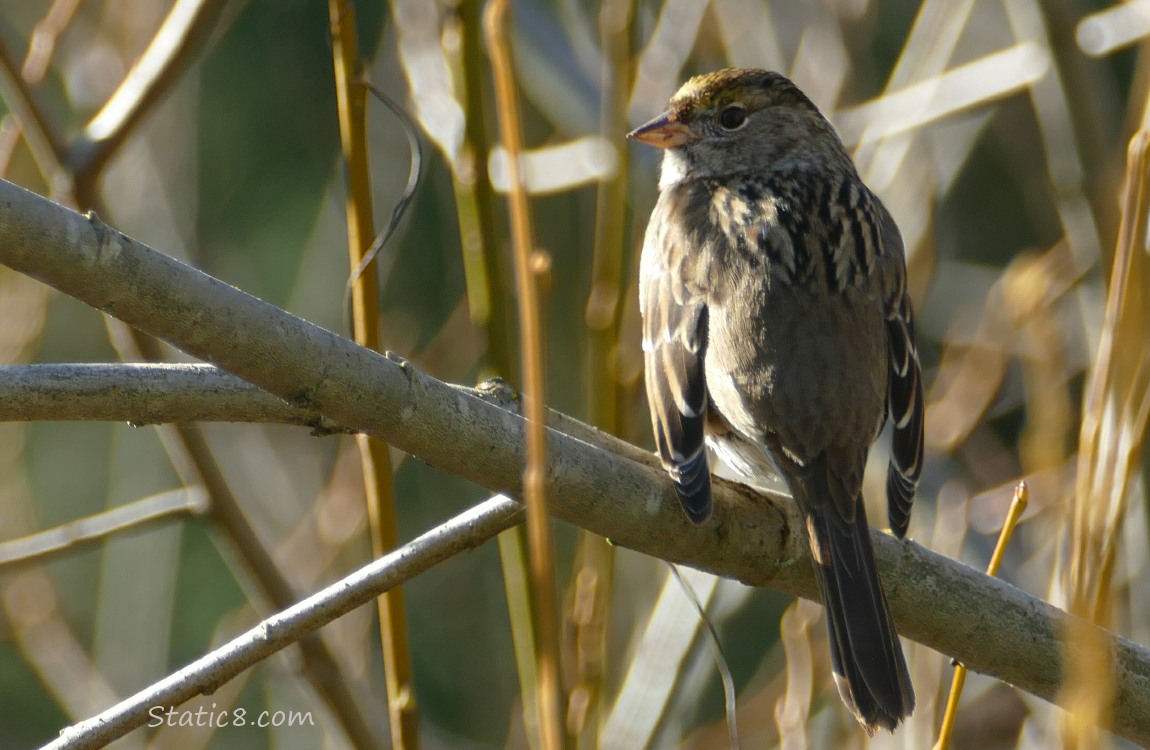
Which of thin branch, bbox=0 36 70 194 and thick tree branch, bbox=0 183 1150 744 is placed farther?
thin branch, bbox=0 36 70 194

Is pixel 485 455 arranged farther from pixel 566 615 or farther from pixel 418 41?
pixel 418 41

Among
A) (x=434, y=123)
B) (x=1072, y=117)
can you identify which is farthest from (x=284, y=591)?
(x=1072, y=117)

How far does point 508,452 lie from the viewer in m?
1.86

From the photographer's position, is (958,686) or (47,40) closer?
(958,686)

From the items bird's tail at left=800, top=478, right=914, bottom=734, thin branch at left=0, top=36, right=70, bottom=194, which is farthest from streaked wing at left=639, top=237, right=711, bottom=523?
thin branch at left=0, top=36, right=70, bottom=194

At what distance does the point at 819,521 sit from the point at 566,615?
2.41 feet

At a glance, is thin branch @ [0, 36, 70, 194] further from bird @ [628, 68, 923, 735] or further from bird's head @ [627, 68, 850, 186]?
bird's head @ [627, 68, 850, 186]

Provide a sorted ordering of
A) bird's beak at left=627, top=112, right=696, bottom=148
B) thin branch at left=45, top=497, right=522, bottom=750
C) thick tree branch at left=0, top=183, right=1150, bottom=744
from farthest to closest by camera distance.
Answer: bird's beak at left=627, top=112, right=696, bottom=148, thin branch at left=45, top=497, right=522, bottom=750, thick tree branch at left=0, top=183, right=1150, bottom=744

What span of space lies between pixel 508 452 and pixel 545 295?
1.63ft

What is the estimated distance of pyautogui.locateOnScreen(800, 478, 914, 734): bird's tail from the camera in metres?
2.48

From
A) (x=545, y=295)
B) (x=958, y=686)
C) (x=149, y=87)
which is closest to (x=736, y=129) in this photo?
(x=545, y=295)

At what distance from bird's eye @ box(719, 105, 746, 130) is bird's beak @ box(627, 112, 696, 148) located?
0.10m

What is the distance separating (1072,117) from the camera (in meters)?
3.65

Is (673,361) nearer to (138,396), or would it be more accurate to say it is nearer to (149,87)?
(149,87)
